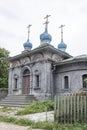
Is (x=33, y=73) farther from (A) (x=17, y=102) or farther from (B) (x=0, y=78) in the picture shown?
(B) (x=0, y=78)

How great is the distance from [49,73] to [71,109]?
450 inches

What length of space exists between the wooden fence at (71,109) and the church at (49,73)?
9.50 m

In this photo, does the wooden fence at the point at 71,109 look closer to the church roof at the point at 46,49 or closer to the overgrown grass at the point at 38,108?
the overgrown grass at the point at 38,108

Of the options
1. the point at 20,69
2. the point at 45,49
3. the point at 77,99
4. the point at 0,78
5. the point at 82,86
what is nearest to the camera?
the point at 77,99

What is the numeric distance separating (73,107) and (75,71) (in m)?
10.4

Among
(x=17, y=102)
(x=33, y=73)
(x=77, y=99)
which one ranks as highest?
(x=33, y=73)

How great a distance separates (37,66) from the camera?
21.4 m

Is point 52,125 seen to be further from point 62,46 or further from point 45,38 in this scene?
point 62,46

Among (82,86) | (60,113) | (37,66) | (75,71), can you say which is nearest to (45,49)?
(37,66)

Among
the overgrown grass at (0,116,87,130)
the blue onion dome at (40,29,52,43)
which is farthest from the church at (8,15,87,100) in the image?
the overgrown grass at (0,116,87,130)

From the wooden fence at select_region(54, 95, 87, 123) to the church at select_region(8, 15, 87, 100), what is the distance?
9.50m

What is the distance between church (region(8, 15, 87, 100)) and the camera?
19.2m

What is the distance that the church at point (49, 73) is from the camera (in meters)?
19.2

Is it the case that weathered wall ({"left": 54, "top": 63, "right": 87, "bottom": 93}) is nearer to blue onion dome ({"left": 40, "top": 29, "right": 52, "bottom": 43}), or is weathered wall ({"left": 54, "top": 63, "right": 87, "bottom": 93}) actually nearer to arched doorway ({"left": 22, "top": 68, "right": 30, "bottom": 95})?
arched doorway ({"left": 22, "top": 68, "right": 30, "bottom": 95})
